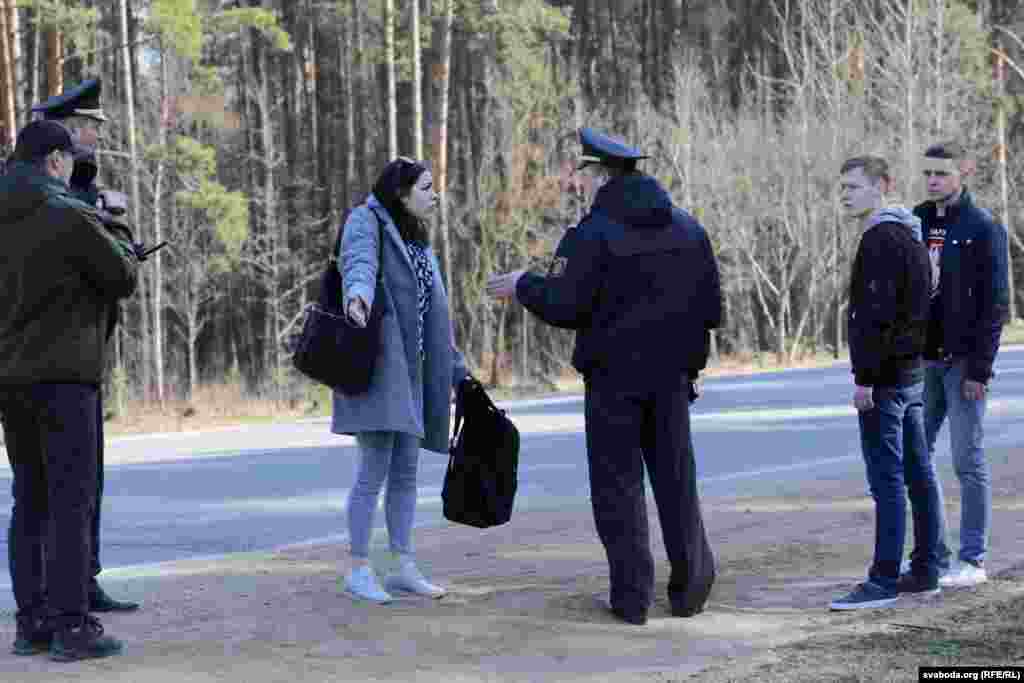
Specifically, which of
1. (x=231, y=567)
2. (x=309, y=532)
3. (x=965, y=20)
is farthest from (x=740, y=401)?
(x=965, y=20)

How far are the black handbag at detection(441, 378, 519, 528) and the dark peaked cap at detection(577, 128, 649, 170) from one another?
4.37 feet

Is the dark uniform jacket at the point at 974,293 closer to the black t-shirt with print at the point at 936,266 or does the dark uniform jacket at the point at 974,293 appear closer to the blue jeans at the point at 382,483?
the black t-shirt with print at the point at 936,266

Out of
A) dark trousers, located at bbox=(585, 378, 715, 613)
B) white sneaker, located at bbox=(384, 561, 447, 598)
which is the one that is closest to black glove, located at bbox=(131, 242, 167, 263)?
white sneaker, located at bbox=(384, 561, 447, 598)

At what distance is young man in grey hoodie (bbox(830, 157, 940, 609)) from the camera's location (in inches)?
307

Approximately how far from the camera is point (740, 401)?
2134cm

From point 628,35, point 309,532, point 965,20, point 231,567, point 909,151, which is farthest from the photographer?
point 628,35

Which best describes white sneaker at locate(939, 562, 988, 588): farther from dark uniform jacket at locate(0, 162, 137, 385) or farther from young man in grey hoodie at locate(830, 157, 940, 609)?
dark uniform jacket at locate(0, 162, 137, 385)

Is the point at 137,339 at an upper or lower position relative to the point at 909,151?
lower

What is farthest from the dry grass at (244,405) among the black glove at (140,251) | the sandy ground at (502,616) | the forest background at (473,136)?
the black glove at (140,251)

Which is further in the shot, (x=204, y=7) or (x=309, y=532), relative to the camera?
(x=204, y=7)

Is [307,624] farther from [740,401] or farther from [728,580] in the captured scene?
[740,401]

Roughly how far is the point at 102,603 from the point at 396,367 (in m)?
A: 1.77

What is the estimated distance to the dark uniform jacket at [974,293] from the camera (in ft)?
27.6

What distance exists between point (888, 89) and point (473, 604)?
37.1m
